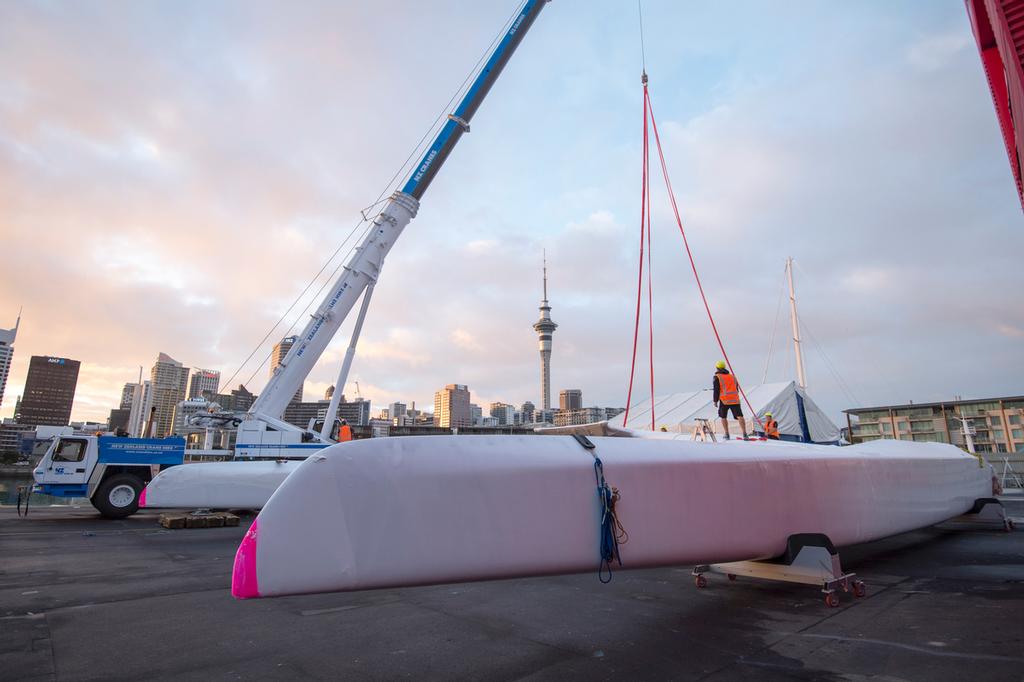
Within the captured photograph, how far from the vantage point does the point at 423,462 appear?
255cm

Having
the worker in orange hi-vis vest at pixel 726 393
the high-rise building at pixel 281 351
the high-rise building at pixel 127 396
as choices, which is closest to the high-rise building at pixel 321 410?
the high-rise building at pixel 127 396

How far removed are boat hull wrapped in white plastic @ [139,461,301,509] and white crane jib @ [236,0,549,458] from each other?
4.77ft

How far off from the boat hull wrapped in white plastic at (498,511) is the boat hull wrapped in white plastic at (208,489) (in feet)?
25.9

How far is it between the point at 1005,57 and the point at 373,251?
10.7 meters

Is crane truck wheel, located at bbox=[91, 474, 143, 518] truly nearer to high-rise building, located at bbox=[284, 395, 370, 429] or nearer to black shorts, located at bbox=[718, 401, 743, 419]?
black shorts, located at bbox=[718, 401, 743, 419]

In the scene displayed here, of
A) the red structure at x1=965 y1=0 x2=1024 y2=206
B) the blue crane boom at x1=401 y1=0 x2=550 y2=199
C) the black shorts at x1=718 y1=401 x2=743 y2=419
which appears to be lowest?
the black shorts at x1=718 y1=401 x2=743 y2=419

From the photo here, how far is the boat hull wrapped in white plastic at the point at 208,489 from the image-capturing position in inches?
362

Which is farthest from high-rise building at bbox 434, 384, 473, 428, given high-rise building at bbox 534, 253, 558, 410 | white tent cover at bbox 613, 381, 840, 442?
white tent cover at bbox 613, 381, 840, 442

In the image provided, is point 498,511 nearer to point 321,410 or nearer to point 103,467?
point 103,467

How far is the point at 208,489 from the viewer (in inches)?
363

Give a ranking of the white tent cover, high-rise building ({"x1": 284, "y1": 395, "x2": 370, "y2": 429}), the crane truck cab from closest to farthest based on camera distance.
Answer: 1. the crane truck cab
2. the white tent cover
3. high-rise building ({"x1": 284, "y1": 395, "x2": 370, "y2": 429})

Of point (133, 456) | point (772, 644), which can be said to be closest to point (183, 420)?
point (133, 456)

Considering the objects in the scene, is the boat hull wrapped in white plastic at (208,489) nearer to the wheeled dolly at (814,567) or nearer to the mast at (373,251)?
the mast at (373,251)

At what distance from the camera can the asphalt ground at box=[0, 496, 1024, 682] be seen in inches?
106
